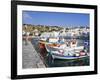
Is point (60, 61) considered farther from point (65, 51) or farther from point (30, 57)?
point (30, 57)

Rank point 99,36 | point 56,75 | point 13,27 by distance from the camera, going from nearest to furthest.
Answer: point 13,27 → point 56,75 → point 99,36

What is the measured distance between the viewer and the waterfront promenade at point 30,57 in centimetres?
181

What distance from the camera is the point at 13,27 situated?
1761mm

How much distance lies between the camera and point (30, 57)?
1.83m

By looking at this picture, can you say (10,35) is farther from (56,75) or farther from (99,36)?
(99,36)

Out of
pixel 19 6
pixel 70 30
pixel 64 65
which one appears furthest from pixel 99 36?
pixel 19 6

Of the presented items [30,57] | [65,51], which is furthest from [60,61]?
[30,57]

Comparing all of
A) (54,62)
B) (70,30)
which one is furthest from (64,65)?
(70,30)

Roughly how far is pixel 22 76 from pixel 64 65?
399mm

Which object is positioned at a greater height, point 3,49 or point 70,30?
point 70,30

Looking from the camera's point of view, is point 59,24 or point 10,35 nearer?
point 10,35

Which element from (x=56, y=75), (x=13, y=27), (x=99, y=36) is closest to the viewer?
(x=13, y=27)

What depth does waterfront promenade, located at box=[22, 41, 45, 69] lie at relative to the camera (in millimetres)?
1809

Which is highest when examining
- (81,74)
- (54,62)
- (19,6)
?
(19,6)
